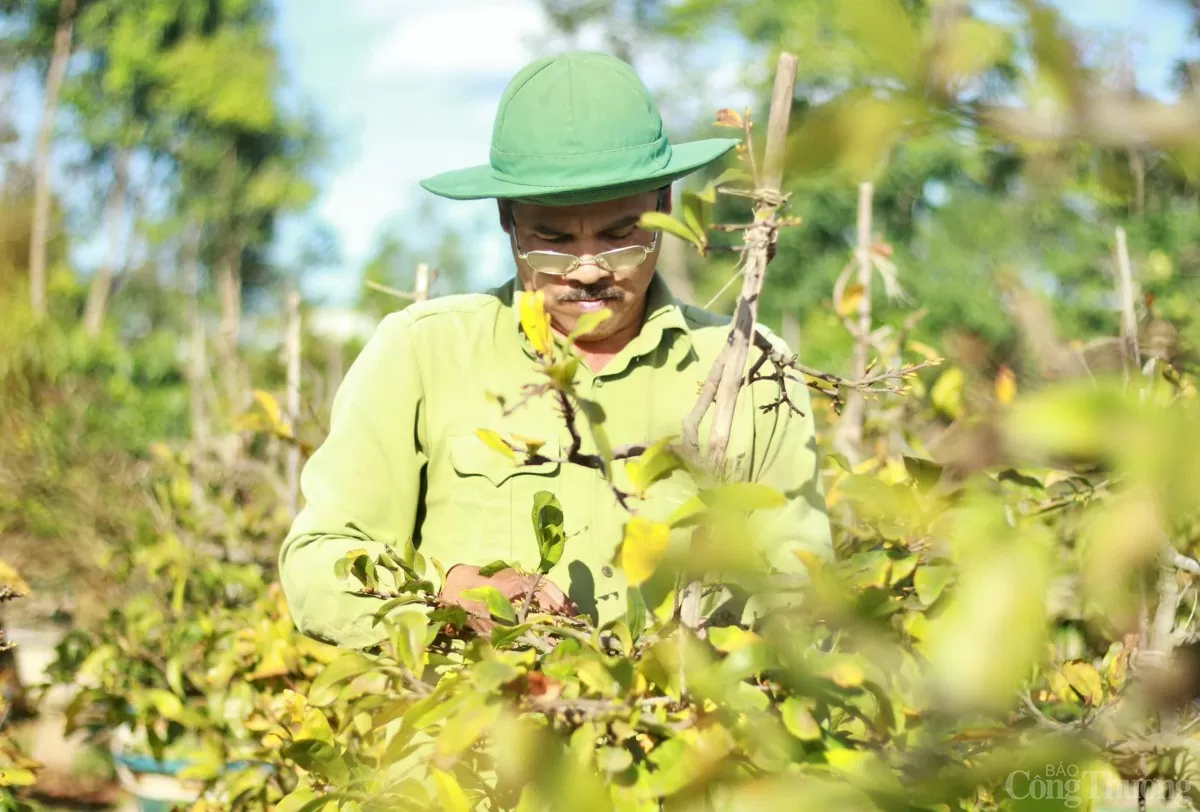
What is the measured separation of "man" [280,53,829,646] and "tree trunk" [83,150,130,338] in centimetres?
3149

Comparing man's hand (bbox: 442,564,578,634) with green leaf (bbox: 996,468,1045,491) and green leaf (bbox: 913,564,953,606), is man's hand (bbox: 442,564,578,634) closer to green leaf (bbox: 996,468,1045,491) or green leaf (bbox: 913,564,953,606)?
green leaf (bbox: 913,564,953,606)

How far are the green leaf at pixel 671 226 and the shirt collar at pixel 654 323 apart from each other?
3.38 ft

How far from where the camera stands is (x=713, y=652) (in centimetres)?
124

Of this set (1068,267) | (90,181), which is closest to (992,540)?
(1068,267)

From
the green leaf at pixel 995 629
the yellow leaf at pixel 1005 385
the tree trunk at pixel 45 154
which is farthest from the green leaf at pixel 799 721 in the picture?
the tree trunk at pixel 45 154

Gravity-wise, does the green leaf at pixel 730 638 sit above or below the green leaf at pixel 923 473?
above

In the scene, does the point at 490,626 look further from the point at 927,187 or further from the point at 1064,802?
the point at 927,187

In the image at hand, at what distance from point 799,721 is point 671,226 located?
1.52 feet

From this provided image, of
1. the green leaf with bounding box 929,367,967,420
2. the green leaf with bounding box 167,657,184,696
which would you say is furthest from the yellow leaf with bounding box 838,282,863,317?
the green leaf with bounding box 167,657,184,696

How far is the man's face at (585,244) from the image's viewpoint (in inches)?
84.0

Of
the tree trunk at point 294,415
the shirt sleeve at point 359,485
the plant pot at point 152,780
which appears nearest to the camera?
the shirt sleeve at point 359,485

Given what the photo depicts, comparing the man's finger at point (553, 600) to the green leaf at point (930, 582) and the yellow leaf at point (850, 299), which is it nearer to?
the green leaf at point (930, 582)

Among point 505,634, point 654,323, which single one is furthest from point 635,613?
point 654,323

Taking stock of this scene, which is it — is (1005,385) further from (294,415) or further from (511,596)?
(511,596)
